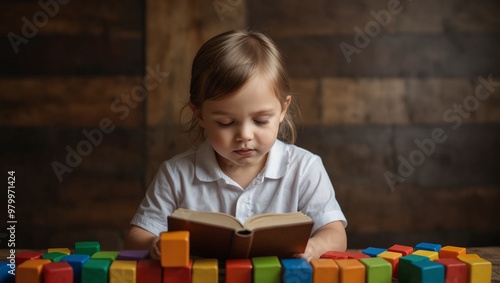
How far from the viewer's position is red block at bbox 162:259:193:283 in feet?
3.51

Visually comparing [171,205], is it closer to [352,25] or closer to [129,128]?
[129,128]

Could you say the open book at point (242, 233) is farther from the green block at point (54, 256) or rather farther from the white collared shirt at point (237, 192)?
the white collared shirt at point (237, 192)

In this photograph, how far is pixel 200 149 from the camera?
1629mm

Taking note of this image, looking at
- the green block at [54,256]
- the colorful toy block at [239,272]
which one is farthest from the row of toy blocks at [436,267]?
the green block at [54,256]

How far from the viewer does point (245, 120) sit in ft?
4.56

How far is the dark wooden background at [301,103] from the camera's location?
2.44 meters

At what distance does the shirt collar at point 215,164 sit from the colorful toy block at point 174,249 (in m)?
0.53

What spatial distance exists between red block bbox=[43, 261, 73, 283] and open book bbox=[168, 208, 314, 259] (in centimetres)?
19

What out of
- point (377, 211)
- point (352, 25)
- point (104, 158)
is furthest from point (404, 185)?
point (104, 158)

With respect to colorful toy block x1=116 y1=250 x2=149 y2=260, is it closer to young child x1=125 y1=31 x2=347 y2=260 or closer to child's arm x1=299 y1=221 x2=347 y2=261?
young child x1=125 y1=31 x2=347 y2=260

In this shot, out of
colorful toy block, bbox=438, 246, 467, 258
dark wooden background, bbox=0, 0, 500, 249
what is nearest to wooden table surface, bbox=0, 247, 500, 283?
colorful toy block, bbox=438, 246, 467, 258

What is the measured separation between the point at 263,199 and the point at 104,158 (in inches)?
42.8

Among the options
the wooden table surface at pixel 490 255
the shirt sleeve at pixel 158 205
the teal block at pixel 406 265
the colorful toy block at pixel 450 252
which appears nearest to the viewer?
the teal block at pixel 406 265

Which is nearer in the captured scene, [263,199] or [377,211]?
[263,199]
